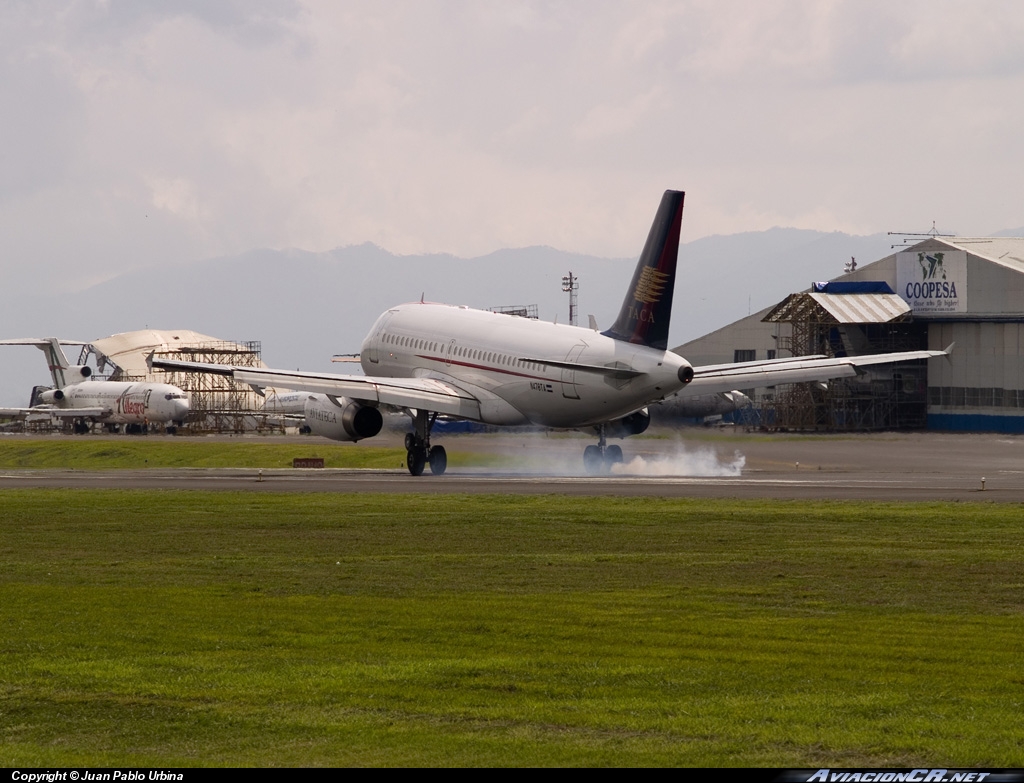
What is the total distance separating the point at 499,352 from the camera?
54312 millimetres

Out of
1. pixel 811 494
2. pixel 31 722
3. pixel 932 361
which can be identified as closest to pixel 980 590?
pixel 31 722

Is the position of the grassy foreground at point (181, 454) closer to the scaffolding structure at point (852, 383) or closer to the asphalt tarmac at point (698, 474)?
the asphalt tarmac at point (698, 474)

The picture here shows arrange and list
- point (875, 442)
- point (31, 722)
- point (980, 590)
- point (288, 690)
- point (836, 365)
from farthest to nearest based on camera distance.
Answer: point (875, 442), point (836, 365), point (980, 590), point (288, 690), point (31, 722)

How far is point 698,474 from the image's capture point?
171ft

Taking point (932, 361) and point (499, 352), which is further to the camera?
point (932, 361)

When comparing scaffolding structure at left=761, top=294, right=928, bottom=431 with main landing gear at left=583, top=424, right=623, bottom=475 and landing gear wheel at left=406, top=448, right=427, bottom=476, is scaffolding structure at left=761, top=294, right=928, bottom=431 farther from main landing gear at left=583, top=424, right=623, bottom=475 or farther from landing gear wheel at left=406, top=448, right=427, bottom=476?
landing gear wheel at left=406, top=448, right=427, bottom=476

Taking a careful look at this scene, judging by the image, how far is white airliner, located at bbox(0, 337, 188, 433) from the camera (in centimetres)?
12756

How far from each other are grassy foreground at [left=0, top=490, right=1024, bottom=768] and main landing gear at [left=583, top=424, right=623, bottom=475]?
72.9ft

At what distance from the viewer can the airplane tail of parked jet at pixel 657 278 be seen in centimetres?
4812

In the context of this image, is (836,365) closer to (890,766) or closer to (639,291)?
(639,291)

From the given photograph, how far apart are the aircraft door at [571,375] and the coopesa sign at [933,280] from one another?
6371cm

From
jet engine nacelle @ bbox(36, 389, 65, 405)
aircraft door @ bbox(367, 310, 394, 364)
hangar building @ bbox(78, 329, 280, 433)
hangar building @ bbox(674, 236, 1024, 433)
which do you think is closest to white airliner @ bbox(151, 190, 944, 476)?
aircraft door @ bbox(367, 310, 394, 364)

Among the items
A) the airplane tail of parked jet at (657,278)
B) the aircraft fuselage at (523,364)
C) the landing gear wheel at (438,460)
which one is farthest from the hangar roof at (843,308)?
the airplane tail of parked jet at (657,278)
